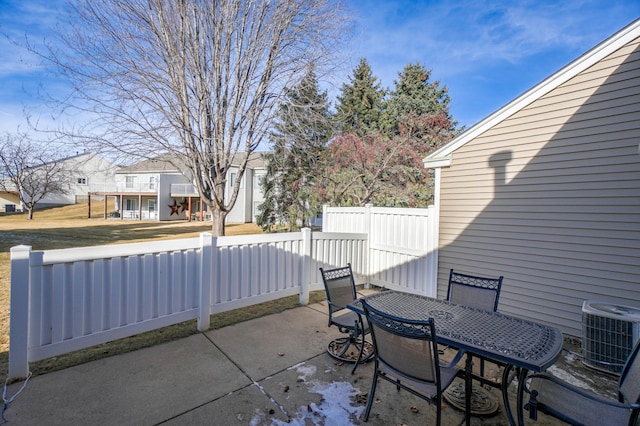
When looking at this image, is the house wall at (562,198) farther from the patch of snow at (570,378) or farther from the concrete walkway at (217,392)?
the concrete walkway at (217,392)

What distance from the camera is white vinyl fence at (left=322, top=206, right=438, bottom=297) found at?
5.61 m

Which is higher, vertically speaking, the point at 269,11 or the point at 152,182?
the point at 269,11

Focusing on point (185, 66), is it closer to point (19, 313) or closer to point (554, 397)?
point (19, 313)

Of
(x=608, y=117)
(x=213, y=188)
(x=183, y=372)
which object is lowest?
(x=183, y=372)

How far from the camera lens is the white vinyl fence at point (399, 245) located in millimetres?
5605

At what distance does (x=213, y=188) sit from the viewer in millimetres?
6156

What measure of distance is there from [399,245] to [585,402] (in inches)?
160

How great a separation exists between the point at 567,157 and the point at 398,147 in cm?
787

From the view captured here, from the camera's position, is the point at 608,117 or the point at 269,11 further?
the point at 269,11

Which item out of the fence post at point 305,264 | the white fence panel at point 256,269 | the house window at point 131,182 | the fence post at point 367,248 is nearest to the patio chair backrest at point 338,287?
the white fence panel at point 256,269

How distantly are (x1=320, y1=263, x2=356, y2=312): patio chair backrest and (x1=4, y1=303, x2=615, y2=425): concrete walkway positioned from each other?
1.99ft

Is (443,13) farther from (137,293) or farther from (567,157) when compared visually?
(137,293)

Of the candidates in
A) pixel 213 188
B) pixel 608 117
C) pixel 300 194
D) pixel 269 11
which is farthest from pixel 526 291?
pixel 300 194

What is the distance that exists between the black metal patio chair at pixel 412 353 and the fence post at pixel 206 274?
251 centimetres
